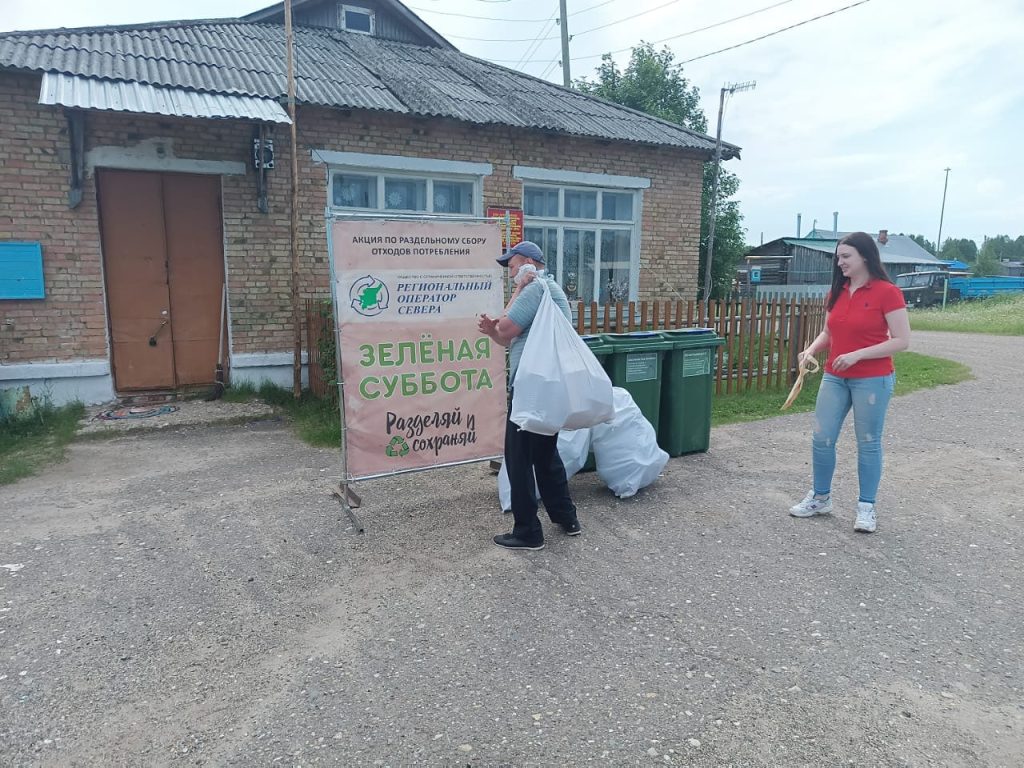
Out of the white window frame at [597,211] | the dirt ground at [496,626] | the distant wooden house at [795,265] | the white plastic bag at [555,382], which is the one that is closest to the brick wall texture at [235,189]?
the white window frame at [597,211]

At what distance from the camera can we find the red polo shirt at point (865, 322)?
169 inches

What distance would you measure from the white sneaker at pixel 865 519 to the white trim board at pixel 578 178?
22.8 ft

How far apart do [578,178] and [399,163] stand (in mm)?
2789

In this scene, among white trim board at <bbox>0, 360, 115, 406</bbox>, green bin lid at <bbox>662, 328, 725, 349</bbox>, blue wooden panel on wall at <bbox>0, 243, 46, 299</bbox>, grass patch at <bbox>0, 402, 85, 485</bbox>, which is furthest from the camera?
white trim board at <bbox>0, 360, 115, 406</bbox>

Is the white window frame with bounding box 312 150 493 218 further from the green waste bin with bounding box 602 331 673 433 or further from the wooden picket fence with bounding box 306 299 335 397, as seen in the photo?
the green waste bin with bounding box 602 331 673 433

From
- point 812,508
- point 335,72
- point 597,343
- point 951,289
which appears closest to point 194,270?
point 335,72

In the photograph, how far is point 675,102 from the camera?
72.8 ft

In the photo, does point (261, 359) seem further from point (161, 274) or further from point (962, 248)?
point (962, 248)

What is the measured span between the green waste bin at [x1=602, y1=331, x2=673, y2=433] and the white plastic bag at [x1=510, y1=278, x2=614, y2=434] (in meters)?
1.70

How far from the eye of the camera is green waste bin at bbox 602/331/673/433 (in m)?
5.99

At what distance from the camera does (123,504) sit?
5.12 m

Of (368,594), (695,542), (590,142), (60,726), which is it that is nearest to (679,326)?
(590,142)

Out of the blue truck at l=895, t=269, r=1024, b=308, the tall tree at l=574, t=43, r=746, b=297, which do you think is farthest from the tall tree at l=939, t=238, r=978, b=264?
the tall tree at l=574, t=43, r=746, b=297

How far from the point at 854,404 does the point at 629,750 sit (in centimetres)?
285
